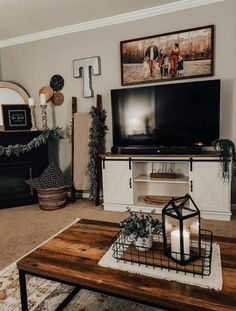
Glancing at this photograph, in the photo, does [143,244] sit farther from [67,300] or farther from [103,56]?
[103,56]

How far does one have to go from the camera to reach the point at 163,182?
3275mm

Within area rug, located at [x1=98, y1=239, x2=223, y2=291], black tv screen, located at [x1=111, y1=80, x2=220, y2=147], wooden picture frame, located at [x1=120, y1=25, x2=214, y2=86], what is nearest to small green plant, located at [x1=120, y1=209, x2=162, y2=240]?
area rug, located at [x1=98, y1=239, x2=223, y2=291]

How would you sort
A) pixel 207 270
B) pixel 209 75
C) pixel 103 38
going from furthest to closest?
pixel 103 38 → pixel 209 75 → pixel 207 270

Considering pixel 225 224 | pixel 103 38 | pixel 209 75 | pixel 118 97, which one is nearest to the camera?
pixel 225 224

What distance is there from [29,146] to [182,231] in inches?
116

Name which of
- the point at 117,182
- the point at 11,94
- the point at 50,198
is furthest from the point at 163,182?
the point at 11,94

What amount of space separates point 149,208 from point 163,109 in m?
1.24

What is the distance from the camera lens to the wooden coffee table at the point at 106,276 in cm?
95

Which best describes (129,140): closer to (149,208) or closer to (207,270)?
(149,208)

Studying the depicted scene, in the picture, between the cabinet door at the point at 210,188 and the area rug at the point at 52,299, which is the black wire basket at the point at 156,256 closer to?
the area rug at the point at 52,299

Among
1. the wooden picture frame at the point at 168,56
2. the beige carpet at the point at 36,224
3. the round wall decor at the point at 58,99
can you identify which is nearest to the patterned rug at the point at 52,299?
the beige carpet at the point at 36,224

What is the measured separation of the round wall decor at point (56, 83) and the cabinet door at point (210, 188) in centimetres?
235

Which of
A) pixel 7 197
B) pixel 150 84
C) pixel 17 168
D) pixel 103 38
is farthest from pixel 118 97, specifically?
pixel 7 197

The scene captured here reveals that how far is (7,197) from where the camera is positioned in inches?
145
